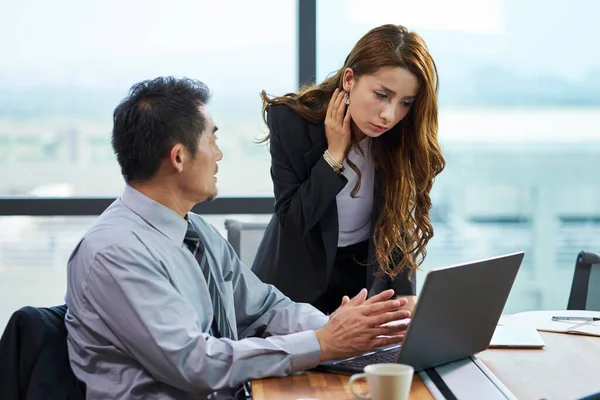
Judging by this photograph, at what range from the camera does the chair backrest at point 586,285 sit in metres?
2.61

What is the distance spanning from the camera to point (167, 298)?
4.82ft

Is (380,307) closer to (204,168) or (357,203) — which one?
(204,168)

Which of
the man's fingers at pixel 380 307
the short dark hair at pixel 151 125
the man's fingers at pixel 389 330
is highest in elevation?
the short dark hair at pixel 151 125

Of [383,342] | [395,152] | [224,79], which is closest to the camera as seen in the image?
[383,342]

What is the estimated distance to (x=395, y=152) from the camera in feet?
7.38

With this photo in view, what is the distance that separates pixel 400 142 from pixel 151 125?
0.86 meters

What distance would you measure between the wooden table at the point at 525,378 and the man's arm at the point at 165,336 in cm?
5

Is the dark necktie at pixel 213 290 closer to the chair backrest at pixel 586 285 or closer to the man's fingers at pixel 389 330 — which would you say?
the man's fingers at pixel 389 330

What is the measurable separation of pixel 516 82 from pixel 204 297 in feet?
8.62

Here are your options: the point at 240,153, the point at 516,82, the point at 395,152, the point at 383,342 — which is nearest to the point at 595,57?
the point at 516,82

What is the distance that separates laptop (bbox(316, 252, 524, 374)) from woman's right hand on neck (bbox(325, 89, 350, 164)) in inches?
25.5

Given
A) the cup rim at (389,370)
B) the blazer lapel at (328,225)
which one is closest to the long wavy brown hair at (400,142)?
the blazer lapel at (328,225)

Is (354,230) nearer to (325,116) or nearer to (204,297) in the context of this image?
(325,116)

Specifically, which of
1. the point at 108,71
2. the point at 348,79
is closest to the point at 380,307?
the point at 348,79
